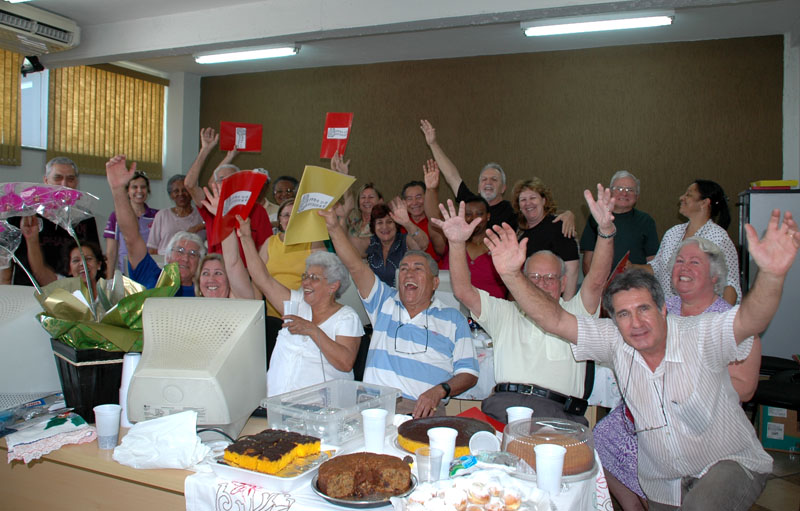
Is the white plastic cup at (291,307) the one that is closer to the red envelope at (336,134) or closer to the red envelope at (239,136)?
the red envelope at (336,134)

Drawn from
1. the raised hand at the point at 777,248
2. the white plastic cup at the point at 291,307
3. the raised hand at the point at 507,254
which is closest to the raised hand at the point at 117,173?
the white plastic cup at the point at 291,307

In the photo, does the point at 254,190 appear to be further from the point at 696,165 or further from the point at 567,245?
the point at 696,165

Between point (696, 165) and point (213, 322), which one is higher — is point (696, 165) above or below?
above

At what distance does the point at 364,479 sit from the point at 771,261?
4.25 feet

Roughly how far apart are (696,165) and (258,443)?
5.38 m

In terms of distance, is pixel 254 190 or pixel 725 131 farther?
pixel 725 131

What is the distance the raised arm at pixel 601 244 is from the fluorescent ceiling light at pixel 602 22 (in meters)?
2.82

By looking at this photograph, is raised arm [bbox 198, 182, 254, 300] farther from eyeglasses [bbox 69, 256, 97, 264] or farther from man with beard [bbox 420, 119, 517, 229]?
man with beard [bbox 420, 119, 517, 229]

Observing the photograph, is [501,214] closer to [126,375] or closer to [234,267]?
[234,267]

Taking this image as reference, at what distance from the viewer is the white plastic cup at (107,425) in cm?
169

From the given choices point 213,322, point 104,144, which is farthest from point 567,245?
point 104,144

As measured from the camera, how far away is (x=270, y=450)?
1.47 m

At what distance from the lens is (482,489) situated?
120 cm

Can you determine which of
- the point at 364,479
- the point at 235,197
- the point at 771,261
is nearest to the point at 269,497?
the point at 364,479
